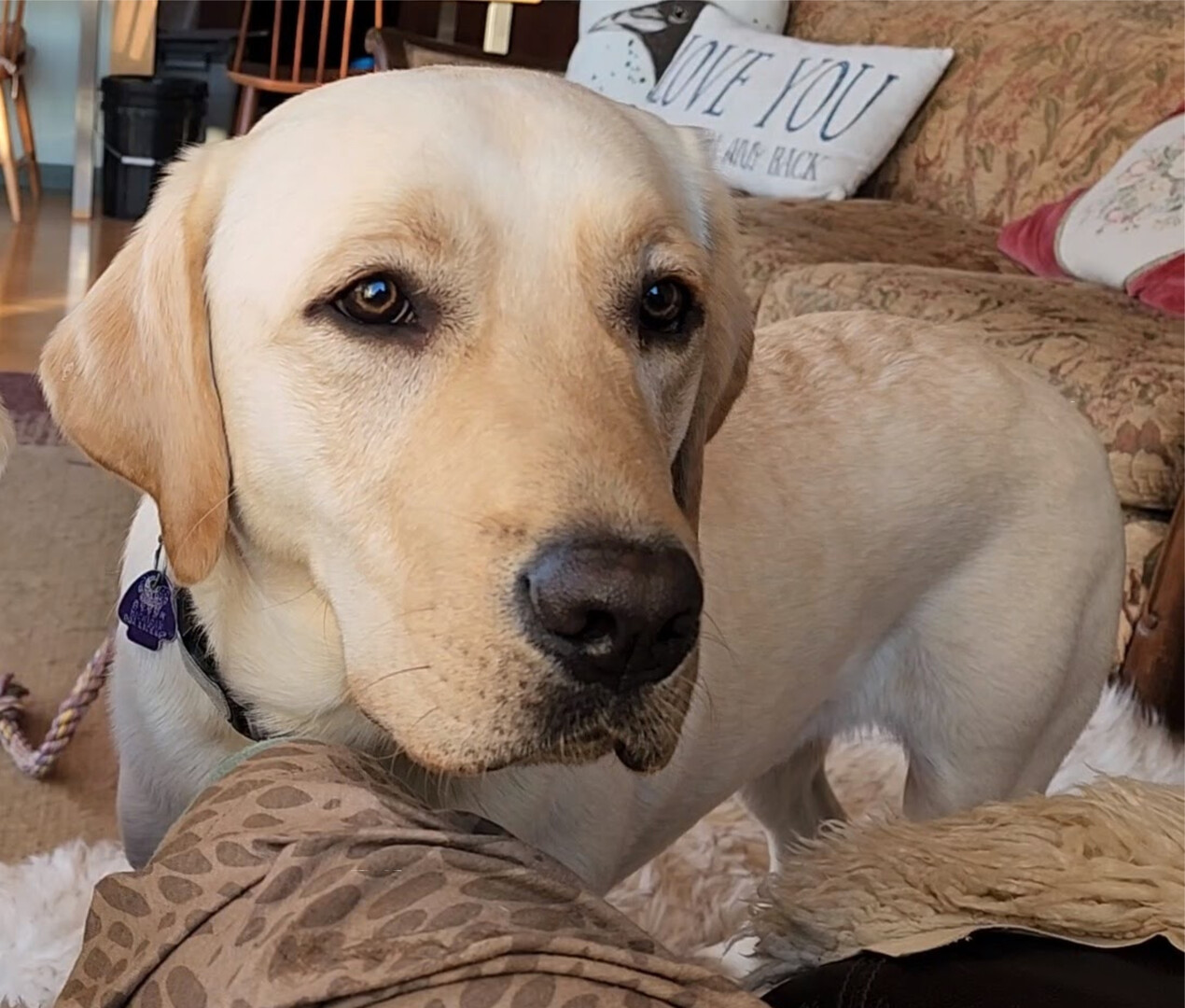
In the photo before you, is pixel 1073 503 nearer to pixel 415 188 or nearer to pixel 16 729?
pixel 415 188

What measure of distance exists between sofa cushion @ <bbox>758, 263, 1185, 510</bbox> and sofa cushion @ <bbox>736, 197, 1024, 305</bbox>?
0.53 feet

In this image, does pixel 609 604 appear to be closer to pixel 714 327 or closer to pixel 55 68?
pixel 714 327

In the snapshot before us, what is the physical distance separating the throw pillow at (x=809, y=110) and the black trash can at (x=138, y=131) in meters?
2.90

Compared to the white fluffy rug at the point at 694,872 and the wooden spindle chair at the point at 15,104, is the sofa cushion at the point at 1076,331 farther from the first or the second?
the wooden spindle chair at the point at 15,104

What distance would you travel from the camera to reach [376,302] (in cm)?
115

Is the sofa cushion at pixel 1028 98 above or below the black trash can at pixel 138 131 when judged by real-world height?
above

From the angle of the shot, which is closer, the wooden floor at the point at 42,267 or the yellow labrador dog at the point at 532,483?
the yellow labrador dog at the point at 532,483

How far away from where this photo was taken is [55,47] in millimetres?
6848

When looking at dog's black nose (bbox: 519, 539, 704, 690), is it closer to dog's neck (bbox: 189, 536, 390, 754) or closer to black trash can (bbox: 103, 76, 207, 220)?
dog's neck (bbox: 189, 536, 390, 754)

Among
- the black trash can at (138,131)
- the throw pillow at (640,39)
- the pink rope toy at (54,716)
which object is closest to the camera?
the pink rope toy at (54,716)

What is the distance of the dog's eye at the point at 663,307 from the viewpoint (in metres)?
1.22

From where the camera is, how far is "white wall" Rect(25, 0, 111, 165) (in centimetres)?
678

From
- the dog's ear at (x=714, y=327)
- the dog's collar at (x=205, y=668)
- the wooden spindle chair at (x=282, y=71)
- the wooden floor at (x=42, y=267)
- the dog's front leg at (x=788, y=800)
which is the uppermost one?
the dog's ear at (x=714, y=327)

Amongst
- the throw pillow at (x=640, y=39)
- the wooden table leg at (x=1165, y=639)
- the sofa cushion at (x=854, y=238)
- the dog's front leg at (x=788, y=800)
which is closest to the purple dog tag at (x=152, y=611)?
the dog's front leg at (x=788, y=800)
